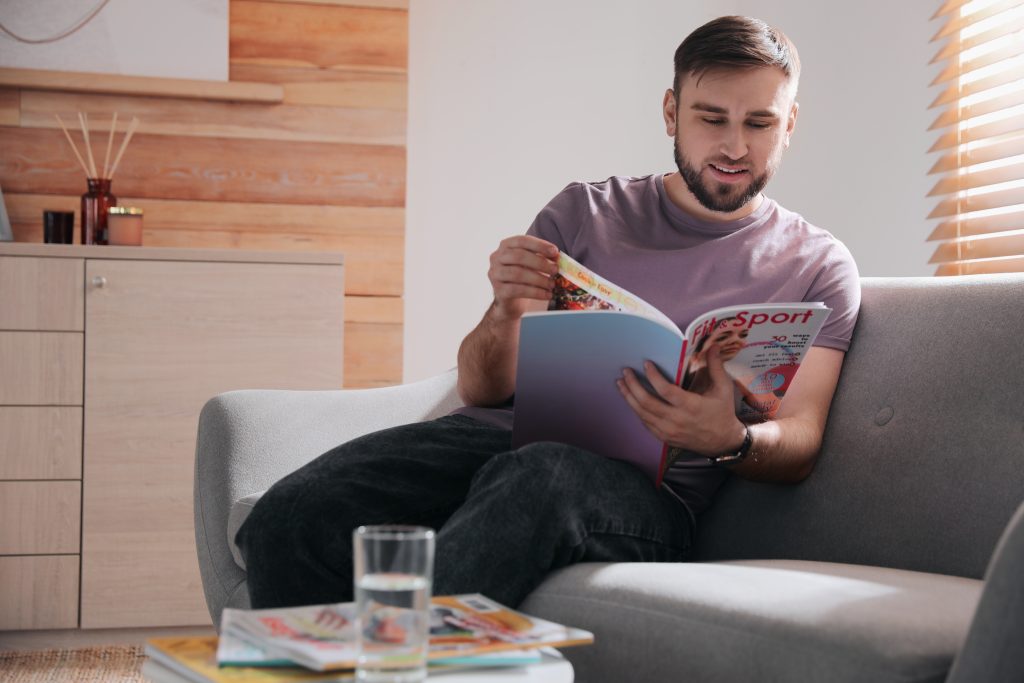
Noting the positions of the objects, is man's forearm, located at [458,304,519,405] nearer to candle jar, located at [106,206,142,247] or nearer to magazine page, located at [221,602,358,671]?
magazine page, located at [221,602,358,671]

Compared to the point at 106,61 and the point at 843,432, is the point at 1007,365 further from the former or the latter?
the point at 106,61

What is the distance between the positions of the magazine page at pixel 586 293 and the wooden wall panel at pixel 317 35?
1.73m

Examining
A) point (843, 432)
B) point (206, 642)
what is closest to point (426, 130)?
point (843, 432)

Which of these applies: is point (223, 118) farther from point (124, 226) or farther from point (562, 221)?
point (562, 221)

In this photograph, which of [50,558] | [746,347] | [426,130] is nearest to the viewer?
[746,347]

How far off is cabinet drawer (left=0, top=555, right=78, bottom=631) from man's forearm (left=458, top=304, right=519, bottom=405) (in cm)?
130

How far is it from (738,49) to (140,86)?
1.81 meters

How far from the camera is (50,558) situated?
2607 mm

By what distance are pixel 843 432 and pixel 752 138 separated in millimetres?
478

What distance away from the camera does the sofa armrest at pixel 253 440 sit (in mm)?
1755

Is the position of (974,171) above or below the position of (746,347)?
A: above

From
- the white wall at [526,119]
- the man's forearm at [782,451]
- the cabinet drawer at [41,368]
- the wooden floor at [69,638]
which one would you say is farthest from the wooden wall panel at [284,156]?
the man's forearm at [782,451]

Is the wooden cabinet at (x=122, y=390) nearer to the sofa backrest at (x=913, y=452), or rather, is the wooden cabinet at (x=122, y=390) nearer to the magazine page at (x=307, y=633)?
the sofa backrest at (x=913, y=452)

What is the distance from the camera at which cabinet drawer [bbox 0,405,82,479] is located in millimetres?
2580
